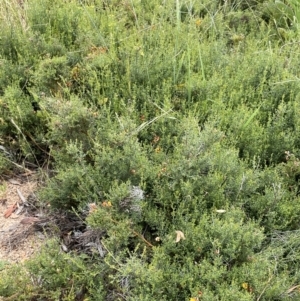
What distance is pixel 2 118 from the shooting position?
3084 millimetres

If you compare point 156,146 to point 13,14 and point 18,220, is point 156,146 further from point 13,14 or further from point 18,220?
point 13,14

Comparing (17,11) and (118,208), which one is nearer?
(118,208)

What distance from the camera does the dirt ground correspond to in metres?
2.57

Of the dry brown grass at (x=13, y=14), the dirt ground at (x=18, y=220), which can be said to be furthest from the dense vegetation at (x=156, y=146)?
the dirt ground at (x=18, y=220)

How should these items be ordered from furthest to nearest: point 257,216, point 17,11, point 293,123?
point 17,11 < point 293,123 < point 257,216

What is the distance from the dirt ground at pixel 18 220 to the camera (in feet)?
8.43

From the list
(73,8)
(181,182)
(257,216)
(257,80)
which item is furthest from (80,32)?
(257,216)

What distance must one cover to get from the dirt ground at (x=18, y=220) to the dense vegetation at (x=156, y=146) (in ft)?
0.41

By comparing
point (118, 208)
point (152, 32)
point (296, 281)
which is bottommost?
point (296, 281)

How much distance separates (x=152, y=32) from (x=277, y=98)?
117 centimetres

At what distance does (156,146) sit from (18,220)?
956mm

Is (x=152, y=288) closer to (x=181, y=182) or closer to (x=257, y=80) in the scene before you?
(x=181, y=182)

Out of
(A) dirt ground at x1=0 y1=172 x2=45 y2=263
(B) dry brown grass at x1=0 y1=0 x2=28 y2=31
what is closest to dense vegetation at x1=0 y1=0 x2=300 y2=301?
(B) dry brown grass at x1=0 y1=0 x2=28 y2=31

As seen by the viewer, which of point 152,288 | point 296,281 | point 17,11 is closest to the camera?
point 152,288
